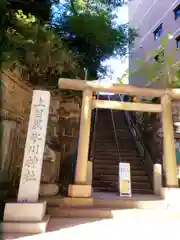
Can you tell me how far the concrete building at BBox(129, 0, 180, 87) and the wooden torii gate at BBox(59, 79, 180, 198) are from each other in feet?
22.1

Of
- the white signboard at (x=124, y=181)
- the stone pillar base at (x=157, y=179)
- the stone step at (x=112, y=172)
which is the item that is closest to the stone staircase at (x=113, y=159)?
the stone step at (x=112, y=172)

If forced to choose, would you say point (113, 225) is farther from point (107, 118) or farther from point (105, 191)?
point (107, 118)

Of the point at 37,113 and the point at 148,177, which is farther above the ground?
the point at 37,113

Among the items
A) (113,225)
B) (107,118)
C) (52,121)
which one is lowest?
(113,225)

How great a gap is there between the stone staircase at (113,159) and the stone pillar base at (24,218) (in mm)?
4179

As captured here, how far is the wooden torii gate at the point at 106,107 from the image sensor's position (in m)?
6.31

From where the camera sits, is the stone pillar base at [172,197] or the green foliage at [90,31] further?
the green foliage at [90,31]

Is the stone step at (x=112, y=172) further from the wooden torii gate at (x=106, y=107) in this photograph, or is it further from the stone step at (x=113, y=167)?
the wooden torii gate at (x=106, y=107)

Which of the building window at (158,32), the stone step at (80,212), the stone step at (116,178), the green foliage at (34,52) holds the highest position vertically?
the building window at (158,32)

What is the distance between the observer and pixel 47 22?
332 inches

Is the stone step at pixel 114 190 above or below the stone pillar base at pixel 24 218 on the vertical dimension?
above

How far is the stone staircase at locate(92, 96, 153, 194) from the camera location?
8.43 meters

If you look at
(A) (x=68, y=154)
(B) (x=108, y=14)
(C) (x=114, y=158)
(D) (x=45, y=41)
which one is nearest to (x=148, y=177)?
(C) (x=114, y=158)

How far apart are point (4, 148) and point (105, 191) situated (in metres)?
4.24
